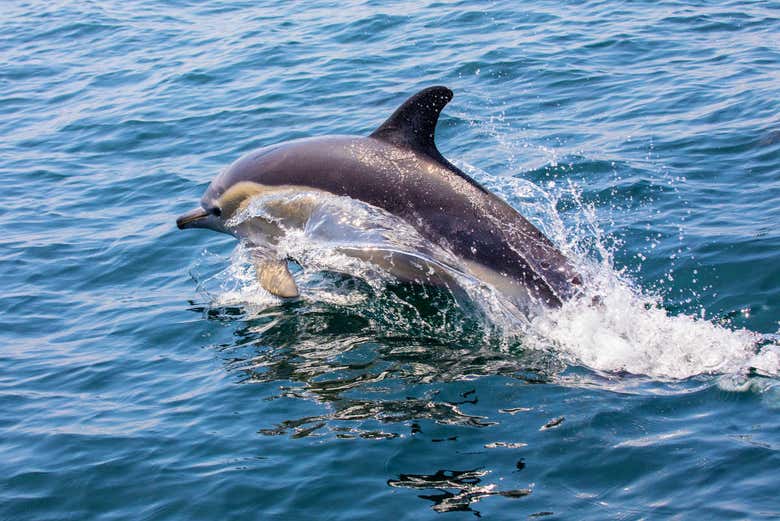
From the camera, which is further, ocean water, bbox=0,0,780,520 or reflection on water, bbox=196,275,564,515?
reflection on water, bbox=196,275,564,515

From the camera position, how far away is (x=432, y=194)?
863 centimetres

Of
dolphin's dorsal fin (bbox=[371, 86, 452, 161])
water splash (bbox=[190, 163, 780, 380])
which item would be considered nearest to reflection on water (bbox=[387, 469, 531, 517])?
water splash (bbox=[190, 163, 780, 380])

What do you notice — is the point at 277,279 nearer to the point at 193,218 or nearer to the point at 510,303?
the point at 193,218

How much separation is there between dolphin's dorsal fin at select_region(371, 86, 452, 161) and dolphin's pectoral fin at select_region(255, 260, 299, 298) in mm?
1688

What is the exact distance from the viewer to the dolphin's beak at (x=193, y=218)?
10.5m

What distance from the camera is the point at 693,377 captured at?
7512 mm

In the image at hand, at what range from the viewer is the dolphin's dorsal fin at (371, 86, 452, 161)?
339 inches

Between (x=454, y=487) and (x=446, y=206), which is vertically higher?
(x=446, y=206)

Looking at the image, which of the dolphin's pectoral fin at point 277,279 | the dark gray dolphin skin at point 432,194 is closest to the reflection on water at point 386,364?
the dolphin's pectoral fin at point 277,279

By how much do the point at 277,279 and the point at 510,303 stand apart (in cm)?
236

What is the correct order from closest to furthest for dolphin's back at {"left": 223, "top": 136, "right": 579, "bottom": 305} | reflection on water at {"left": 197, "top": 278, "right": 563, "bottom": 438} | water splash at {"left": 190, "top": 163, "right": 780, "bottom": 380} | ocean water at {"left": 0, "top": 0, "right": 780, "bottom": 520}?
ocean water at {"left": 0, "top": 0, "right": 780, "bottom": 520} < reflection on water at {"left": 197, "top": 278, "right": 563, "bottom": 438} < water splash at {"left": 190, "top": 163, "right": 780, "bottom": 380} < dolphin's back at {"left": 223, "top": 136, "right": 579, "bottom": 305}

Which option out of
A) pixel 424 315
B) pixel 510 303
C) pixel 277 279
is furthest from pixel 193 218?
pixel 510 303

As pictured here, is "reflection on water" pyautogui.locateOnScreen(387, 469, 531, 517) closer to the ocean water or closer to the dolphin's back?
the ocean water

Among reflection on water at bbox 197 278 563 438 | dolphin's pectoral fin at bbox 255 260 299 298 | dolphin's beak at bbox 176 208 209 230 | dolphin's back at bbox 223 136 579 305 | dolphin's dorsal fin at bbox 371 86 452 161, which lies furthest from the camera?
dolphin's beak at bbox 176 208 209 230
